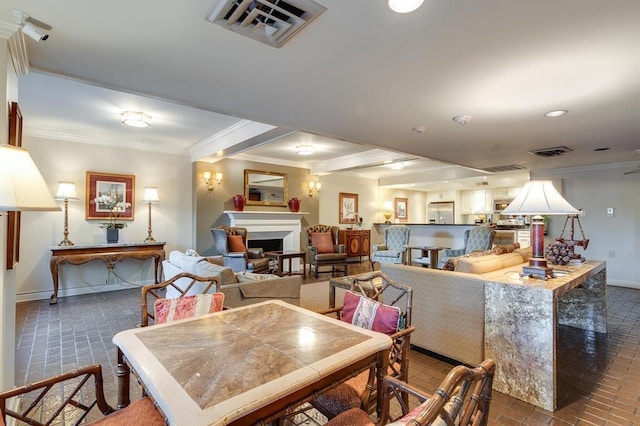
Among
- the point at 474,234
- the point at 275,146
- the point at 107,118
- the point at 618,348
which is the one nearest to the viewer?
the point at 618,348

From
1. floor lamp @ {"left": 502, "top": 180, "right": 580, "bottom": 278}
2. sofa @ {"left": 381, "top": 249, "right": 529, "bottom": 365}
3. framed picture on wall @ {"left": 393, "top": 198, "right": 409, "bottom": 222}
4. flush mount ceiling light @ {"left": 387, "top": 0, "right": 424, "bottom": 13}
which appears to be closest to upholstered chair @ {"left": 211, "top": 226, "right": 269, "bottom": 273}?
sofa @ {"left": 381, "top": 249, "right": 529, "bottom": 365}

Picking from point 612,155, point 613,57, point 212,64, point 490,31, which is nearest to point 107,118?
point 212,64

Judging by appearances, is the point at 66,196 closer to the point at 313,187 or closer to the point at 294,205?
the point at 294,205

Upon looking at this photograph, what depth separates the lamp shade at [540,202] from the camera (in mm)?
2199

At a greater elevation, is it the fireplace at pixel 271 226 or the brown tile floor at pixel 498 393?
the fireplace at pixel 271 226

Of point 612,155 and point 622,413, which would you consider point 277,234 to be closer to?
point 622,413

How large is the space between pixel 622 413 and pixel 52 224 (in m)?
6.54

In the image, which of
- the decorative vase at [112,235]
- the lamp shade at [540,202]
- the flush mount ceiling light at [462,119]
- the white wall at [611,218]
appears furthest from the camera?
the white wall at [611,218]

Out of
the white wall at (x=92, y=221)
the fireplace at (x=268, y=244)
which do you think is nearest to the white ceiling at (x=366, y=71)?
the white wall at (x=92, y=221)

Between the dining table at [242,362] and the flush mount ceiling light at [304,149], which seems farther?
the flush mount ceiling light at [304,149]

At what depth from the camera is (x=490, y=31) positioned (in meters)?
1.70

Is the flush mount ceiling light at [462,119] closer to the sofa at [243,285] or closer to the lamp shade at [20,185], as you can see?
the sofa at [243,285]

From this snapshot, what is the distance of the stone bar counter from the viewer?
199cm

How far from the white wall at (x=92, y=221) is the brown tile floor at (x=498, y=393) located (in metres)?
0.54
